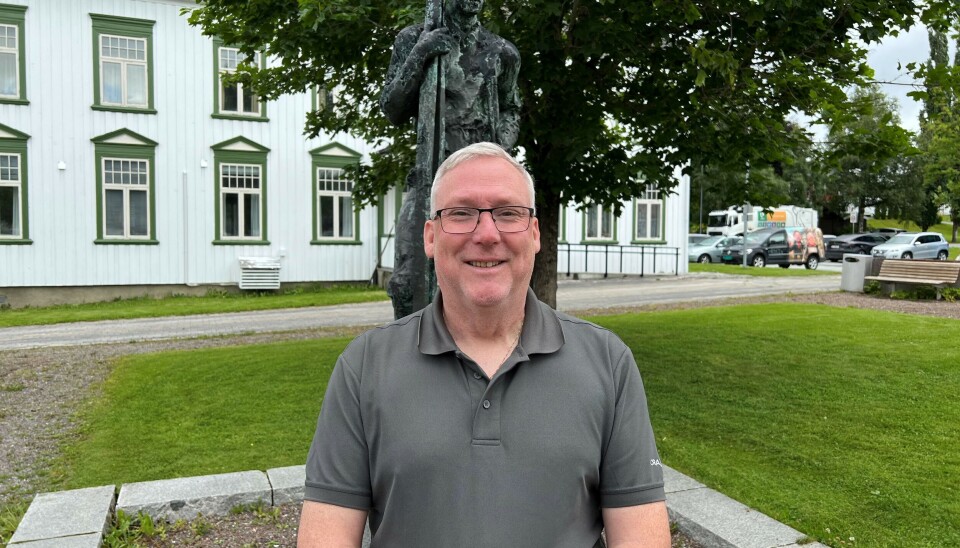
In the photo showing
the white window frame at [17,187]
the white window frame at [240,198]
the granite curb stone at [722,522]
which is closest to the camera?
the granite curb stone at [722,522]

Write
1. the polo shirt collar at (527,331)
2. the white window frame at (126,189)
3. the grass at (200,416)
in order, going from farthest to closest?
the white window frame at (126,189) < the grass at (200,416) < the polo shirt collar at (527,331)

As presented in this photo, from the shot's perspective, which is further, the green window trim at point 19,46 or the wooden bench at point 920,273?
the green window trim at point 19,46

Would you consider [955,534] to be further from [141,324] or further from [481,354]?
[141,324]

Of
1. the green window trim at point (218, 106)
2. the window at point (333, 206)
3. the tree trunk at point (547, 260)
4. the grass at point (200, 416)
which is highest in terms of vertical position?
the green window trim at point (218, 106)

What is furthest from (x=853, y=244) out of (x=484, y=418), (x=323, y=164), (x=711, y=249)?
(x=484, y=418)

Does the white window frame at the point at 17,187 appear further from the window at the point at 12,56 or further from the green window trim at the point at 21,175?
the window at the point at 12,56

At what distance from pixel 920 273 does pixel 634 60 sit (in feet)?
40.8

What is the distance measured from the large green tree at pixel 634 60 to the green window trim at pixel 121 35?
1154 cm

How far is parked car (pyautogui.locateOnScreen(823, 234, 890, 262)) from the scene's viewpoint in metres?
41.4

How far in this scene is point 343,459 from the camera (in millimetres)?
1888

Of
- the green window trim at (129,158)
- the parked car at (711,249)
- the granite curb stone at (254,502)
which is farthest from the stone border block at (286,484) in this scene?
the parked car at (711,249)

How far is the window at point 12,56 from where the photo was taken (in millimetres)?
18000

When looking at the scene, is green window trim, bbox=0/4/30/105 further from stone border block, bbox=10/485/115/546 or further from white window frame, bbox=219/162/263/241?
stone border block, bbox=10/485/115/546

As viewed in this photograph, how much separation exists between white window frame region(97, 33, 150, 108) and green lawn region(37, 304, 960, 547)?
428 inches
